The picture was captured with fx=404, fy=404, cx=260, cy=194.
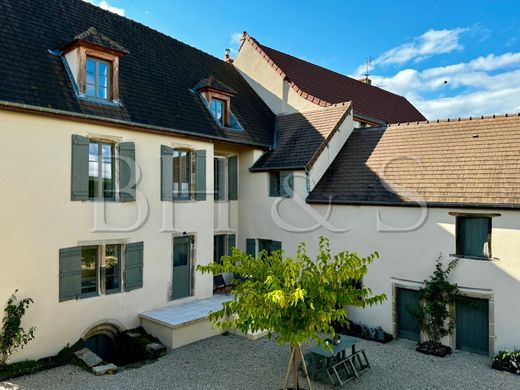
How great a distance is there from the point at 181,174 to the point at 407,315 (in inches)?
334

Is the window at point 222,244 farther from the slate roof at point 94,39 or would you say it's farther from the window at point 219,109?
the slate roof at point 94,39

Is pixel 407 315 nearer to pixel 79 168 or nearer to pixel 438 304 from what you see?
pixel 438 304

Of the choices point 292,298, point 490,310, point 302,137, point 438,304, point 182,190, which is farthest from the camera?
point 302,137

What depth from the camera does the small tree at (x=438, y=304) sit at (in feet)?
37.6

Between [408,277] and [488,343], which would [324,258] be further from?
[488,343]

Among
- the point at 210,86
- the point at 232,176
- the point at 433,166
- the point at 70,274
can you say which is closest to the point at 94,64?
the point at 210,86

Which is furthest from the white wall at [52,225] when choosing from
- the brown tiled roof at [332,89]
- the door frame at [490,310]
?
the door frame at [490,310]

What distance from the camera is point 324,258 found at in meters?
7.59

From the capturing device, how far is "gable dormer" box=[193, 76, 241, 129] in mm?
14922

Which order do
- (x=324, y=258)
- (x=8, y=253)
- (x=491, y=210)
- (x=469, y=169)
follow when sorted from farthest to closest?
(x=469, y=169) → (x=491, y=210) → (x=8, y=253) → (x=324, y=258)

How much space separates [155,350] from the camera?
35.4 feet

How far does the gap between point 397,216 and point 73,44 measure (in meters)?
10.7

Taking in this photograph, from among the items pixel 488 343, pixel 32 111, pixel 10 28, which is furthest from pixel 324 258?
pixel 10 28

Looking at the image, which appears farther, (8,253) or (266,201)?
(266,201)
